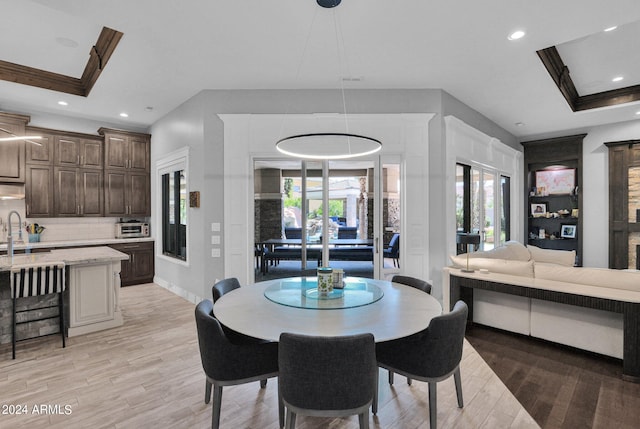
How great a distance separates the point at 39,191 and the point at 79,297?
2835 millimetres

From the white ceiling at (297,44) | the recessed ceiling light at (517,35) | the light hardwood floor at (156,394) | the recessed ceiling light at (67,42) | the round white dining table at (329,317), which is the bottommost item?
the light hardwood floor at (156,394)

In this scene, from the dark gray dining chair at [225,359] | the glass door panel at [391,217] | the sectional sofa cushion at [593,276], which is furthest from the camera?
the glass door panel at [391,217]

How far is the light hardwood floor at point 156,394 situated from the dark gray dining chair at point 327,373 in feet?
2.11

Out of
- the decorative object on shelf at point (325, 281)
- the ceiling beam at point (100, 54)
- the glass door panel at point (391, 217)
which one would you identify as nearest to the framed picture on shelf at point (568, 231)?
the glass door panel at point (391, 217)

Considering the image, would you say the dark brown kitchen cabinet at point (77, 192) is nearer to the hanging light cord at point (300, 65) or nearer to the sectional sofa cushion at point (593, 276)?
the hanging light cord at point (300, 65)

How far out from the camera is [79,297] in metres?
3.51

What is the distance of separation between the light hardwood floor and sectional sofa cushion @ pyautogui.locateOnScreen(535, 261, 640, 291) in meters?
1.08

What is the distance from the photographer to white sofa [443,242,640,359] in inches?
108

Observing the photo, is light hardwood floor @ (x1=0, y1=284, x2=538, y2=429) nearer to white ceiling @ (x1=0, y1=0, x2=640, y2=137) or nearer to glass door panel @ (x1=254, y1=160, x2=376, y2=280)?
glass door panel @ (x1=254, y1=160, x2=376, y2=280)

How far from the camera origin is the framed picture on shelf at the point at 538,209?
7.09 m

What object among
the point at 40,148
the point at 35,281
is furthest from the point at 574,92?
the point at 40,148

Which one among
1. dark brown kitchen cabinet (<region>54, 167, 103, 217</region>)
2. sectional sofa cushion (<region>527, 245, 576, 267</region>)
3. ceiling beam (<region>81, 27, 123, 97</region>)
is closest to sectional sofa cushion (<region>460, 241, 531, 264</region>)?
sectional sofa cushion (<region>527, 245, 576, 267</region>)

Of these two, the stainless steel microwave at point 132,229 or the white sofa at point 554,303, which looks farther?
the stainless steel microwave at point 132,229

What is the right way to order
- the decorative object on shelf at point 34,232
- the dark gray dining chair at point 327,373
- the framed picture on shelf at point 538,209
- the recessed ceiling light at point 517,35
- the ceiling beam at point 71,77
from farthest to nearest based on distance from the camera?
the framed picture on shelf at point 538,209 < the decorative object on shelf at point 34,232 < the ceiling beam at point 71,77 < the recessed ceiling light at point 517,35 < the dark gray dining chair at point 327,373
